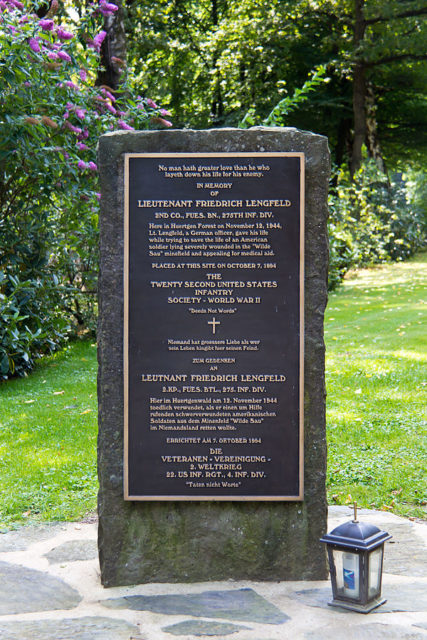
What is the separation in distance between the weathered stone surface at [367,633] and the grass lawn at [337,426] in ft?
5.73

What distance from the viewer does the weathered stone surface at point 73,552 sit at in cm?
416

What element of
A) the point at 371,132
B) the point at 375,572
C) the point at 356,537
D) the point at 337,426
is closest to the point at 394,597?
the point at 375,572

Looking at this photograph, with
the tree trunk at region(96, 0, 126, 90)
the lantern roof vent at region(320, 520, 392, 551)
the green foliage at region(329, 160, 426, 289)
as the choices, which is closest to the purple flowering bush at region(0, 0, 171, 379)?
the tree trunk at region(96, 0, 126, 90)

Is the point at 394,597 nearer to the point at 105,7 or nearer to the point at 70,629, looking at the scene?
the point at 70,629

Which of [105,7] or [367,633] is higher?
[105,7]

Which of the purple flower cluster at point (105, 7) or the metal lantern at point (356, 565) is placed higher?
the purple flower cluster at point (105, 7)

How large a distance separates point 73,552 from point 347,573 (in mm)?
1748

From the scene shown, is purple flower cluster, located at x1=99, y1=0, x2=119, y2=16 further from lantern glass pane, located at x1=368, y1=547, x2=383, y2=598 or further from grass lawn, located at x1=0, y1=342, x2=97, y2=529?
lantern glass pane, located at x1=368, y1=547, x2=383, y2=598

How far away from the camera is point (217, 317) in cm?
388

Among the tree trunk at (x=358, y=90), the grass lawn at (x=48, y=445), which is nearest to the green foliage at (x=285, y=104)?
the grass lawn at (x=48, y=445)

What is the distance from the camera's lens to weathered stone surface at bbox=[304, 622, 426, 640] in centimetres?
316

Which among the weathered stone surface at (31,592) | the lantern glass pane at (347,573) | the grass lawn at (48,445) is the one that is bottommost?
the grass lawn at (48,445)

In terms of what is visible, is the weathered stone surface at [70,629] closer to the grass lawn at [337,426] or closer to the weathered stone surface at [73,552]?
the weathered stone surface at [73,552]

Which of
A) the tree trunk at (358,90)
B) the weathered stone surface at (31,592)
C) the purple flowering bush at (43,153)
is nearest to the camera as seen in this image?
the weathered stone surface at (31,592)
